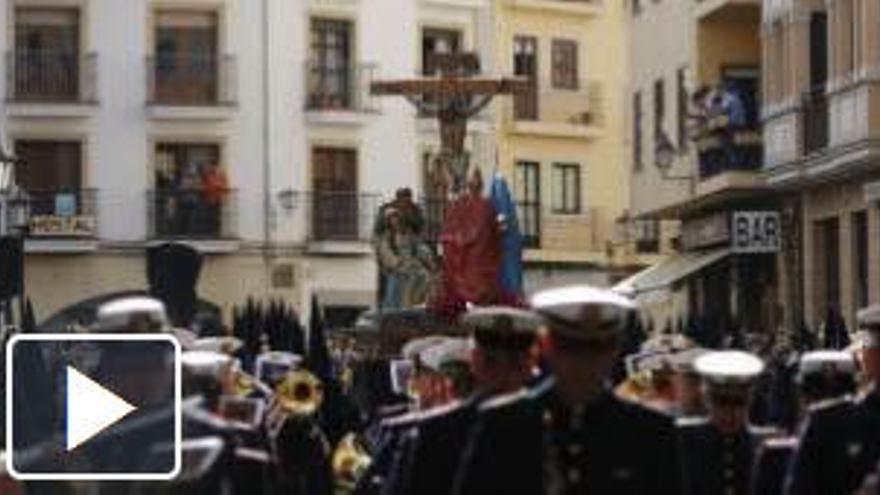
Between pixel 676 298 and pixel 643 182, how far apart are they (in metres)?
2.22

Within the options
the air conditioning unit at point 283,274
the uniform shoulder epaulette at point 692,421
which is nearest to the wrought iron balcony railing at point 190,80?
the air conditioning unit at point 283,274

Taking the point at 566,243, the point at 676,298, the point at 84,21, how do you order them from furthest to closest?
the point at 566,243
the point at 84,21
the point at 676,298

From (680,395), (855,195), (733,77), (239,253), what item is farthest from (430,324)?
(239,253)

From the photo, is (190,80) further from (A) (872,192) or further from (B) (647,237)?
(A) (872,192)

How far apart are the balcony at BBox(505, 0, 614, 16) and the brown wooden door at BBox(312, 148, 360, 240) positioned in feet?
23.0

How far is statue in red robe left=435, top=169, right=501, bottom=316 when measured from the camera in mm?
25188

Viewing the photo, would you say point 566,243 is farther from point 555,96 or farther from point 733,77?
point 733,77

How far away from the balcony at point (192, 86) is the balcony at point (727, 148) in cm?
1512

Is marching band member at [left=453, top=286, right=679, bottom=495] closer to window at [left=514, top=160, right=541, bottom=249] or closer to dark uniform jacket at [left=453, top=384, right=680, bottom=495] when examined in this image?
dark uniform jacket at [left=453, top=384, right=680, bottom=495]

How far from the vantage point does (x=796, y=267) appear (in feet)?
129

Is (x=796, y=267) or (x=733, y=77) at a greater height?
(x=733, y=77)

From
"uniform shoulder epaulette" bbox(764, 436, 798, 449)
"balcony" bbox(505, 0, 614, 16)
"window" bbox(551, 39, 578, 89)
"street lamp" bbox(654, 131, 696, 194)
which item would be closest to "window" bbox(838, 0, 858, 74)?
"street lamp" bbox(654, 131, 696, 194)

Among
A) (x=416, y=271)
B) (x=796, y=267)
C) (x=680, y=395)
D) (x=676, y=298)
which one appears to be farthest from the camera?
(x=676, y=298)
